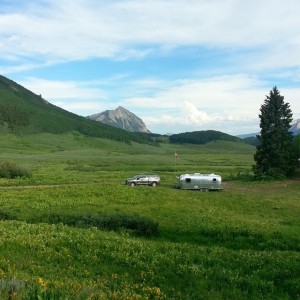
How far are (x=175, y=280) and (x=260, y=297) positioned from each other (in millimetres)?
3477

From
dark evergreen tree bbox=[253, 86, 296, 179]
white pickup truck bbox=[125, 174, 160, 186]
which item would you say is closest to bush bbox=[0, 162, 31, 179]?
white pickup truck bbox=[125, 174, 160, 186]

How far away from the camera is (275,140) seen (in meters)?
72.8

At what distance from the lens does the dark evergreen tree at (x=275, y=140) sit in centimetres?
7250

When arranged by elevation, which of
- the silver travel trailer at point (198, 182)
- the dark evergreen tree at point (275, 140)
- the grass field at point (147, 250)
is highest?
the dark evergreen tree at point (275, 140)

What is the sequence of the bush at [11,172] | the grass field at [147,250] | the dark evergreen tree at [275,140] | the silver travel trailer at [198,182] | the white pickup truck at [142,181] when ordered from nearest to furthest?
1. the grass field at [147,250]
2. the silver travel trailer at [198,182]
3. the white pickup truck at [142,181]
4. the bush at [11,172]
5. the dark evergreen tree at [275,140]

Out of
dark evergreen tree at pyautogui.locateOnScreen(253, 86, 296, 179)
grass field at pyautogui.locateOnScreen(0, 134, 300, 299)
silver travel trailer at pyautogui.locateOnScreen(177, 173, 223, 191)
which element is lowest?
grass field at pyautogui.locateOnScreen(0, 134, 300, 299)

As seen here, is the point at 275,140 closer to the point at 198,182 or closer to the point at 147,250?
the point at 198,182

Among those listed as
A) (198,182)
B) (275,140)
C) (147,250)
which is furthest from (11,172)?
(147,250)

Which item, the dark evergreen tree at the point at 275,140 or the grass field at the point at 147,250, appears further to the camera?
the dark evergreen tree at the point at 275,140

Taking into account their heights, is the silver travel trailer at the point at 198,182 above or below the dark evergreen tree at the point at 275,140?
below

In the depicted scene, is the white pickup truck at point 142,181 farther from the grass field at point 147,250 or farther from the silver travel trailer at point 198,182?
the grass field at point 147,250

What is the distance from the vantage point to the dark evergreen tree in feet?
238

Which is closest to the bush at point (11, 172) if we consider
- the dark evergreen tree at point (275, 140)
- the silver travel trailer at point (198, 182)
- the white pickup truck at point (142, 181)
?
the white pickup truck at point (142, 181)

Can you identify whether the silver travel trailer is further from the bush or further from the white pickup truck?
the bush
